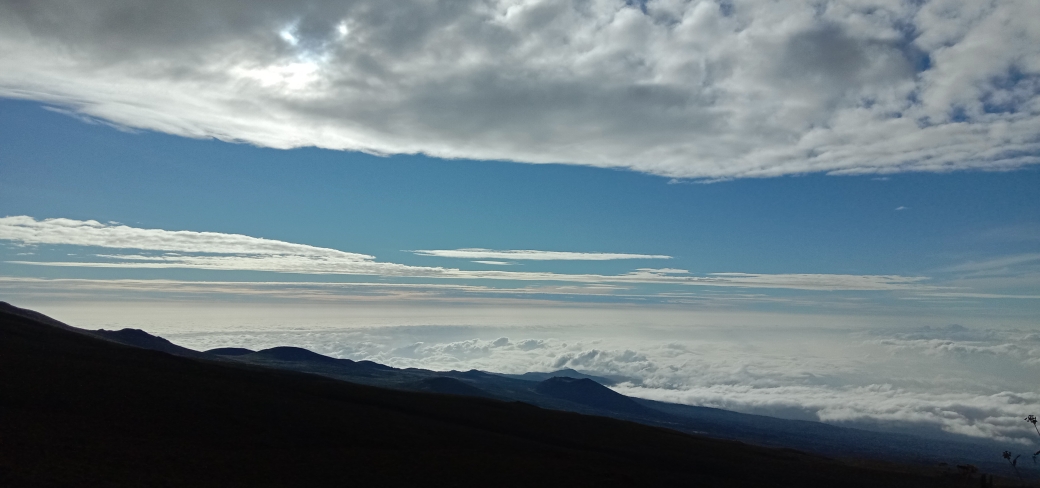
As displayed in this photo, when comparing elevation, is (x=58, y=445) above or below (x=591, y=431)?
above

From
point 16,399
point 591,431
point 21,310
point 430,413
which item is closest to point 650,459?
point 591,431

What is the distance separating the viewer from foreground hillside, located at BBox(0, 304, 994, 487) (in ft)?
148

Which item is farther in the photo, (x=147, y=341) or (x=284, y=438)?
(x=147, y=341)

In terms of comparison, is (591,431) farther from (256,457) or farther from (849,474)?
(256,457)

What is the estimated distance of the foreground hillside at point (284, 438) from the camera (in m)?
45.1

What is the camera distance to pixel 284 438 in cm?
5941

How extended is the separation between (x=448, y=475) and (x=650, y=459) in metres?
32.3

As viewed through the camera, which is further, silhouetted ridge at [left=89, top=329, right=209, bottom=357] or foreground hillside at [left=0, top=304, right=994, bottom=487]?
silhouetted ridge at [left=89, top=329, right=209, bottom=357]

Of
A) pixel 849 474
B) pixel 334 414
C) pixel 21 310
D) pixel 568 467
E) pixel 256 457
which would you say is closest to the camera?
pixel 256 457

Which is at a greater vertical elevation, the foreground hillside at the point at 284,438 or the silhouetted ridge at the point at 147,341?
the foreground hillside at the point at 284,438

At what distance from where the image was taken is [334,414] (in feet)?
235

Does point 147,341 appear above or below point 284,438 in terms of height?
below

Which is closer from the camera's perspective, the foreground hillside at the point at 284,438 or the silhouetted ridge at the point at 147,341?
the foreground hillside at the point at 284,438

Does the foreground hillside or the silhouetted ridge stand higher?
the foreground hillside
